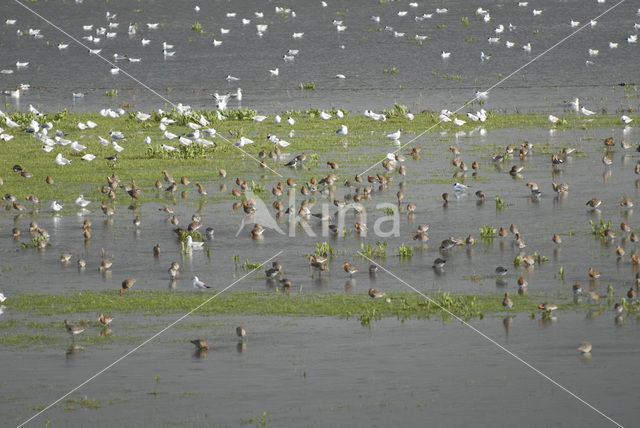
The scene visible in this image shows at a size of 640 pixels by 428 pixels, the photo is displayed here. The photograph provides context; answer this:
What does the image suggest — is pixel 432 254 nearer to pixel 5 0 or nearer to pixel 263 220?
pixel 263 220

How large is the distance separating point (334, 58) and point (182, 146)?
22493mm

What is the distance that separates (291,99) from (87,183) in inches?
574

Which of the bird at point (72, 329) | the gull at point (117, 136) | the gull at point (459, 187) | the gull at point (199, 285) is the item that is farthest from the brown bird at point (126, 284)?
the gull at point (117, 136)

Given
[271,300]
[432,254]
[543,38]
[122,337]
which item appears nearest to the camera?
[122,337]

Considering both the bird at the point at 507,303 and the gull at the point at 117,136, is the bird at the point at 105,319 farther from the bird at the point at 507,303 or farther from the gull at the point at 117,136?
the gull at the point at 117,136

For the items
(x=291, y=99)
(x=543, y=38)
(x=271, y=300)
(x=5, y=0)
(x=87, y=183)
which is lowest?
(x=271, y=300)

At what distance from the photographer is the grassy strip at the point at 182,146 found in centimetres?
2623

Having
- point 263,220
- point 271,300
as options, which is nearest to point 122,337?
point 271,300

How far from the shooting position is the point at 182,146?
1142 inches

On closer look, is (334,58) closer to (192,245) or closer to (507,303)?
(192,245)

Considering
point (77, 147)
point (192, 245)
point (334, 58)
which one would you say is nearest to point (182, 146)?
point (77, 147)

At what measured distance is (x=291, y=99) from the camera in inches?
1558

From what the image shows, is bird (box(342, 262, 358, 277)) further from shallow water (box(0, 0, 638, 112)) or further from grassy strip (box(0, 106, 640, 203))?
shallow water (box(0, 0, 638, 112))

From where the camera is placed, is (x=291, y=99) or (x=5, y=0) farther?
(x=5, y=0)
